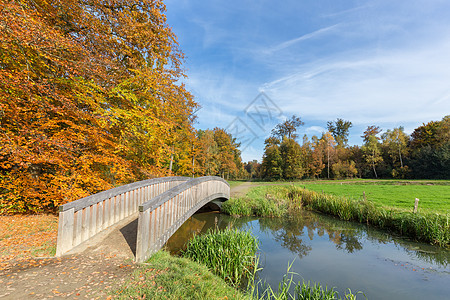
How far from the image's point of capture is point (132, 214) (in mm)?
6270

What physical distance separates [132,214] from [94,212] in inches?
66.2

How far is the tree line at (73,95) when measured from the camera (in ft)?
17.0

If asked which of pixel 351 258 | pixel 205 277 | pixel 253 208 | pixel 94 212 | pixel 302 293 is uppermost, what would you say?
pixel 94 212

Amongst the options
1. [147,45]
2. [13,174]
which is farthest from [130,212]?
[147,45]

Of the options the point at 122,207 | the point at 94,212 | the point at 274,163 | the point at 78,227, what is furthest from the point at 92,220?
the point at 274,163

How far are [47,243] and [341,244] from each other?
10.0 metres

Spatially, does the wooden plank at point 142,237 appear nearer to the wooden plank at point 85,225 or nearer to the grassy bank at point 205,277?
the grassy bank at point 205,277

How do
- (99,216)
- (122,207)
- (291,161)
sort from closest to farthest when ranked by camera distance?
1. (99,216)
2. (122,207)
3. (291,161)

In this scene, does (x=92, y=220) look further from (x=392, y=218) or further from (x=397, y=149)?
(x=397, y=149)

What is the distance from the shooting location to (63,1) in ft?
21.5

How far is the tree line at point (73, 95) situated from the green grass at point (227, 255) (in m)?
3.83

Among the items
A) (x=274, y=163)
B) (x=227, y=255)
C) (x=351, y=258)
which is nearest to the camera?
(x=227, y=255)

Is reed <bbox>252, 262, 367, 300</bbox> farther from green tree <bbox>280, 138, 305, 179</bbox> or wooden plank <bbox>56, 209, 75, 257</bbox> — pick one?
green tree <bbox>280, 138, 305, 179</bbox>

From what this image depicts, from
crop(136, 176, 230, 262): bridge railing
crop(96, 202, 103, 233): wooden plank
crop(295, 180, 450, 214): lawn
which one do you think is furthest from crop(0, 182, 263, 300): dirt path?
crop(295, 180, 450, 214): lawn
